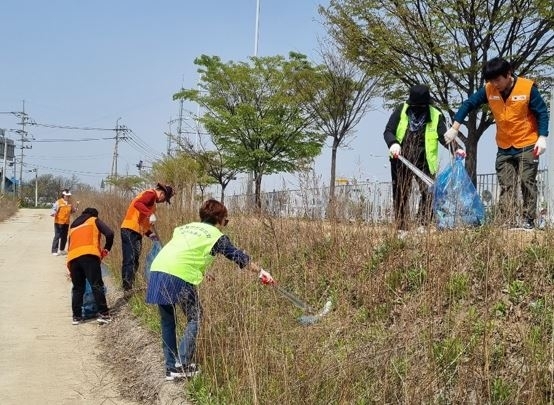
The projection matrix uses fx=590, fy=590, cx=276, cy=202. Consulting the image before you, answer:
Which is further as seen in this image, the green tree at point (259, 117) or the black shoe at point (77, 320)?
the green tree at point (259, 117)

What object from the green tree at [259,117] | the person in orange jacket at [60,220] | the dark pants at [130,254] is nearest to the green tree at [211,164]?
the green tree at [259,117]

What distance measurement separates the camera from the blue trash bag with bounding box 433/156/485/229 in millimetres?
4523

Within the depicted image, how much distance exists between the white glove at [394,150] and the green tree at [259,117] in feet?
48.0

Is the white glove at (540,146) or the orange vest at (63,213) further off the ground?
the white glove at (540,146)

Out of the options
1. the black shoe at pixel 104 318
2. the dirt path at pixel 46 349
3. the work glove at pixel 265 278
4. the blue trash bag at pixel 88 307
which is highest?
the work glove at pixel 265 278

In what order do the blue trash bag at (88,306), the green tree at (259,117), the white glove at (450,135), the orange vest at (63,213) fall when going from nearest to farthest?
1. the white glove at (450,135)
2. the blue trash bag at (88,306)
3. the orange vest at (63,213)
4. the green tree at (259,117)

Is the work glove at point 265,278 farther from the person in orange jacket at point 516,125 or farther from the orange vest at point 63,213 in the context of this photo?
the orange vest at point 63,213

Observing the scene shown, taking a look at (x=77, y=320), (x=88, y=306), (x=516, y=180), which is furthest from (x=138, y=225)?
(x=516, y=180)

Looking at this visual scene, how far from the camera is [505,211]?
4.30m

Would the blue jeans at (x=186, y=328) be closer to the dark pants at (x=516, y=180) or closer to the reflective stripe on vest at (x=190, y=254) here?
the reflective stripe on vest at (x=190, y=254)

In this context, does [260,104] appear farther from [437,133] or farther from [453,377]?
[453,377]

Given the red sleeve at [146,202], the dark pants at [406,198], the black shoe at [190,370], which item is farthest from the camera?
the red sleeve at [146,202]

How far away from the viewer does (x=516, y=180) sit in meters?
5.05

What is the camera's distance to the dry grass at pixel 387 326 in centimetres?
298
